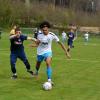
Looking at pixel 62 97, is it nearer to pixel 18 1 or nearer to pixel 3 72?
pixel 3 72

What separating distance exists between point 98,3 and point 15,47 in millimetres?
128070

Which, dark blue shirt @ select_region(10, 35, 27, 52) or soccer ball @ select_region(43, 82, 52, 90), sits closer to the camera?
soccer ball @ select_region(43, 82, 52, 90)

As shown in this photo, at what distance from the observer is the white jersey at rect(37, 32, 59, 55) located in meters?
14.4

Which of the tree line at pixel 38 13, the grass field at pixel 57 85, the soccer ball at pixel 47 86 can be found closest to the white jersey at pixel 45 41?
the grass field at pixel 57 85

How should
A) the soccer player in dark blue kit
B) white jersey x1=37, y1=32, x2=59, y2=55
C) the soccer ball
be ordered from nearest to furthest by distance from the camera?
the soccer ball
white jersey x1=37, y1=32, x2=59, y2=55
the soccer player in dark blue kit

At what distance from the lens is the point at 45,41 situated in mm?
14461

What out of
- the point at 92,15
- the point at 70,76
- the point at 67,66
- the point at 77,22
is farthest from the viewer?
the point at 92,15

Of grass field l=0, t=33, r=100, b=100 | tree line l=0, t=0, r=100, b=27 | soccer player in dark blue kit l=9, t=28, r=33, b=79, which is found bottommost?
tree line l=0, t=0, r=100, b=27

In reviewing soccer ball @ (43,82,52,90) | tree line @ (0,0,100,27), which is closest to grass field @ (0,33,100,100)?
soccer ball @ (43,82,52,90)

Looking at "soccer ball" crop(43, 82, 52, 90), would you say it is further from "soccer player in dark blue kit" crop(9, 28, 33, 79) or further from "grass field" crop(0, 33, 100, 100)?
"soccer player in dark blue kit" crop(9, 28, 33, 79)

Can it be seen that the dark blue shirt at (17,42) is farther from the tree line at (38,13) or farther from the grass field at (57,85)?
the tree line at (38,13)

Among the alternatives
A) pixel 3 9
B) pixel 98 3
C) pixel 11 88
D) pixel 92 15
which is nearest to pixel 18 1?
pixel 3 9

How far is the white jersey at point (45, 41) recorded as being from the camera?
47.4ft

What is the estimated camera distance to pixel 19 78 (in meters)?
16.1
